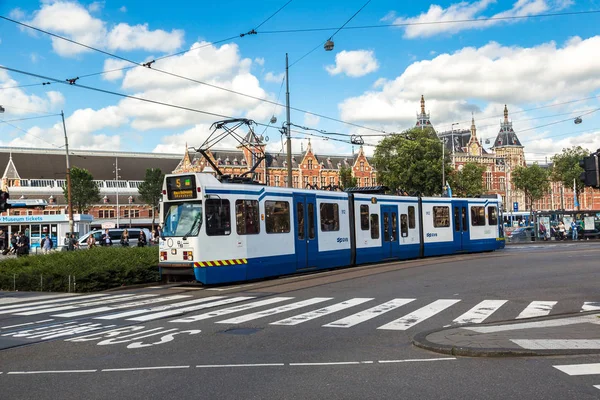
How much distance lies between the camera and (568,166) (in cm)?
9619

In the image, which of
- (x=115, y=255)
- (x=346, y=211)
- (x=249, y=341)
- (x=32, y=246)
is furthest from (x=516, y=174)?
(x=249, y=341)

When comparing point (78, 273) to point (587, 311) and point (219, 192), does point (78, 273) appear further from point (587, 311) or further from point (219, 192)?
point (587, 311)

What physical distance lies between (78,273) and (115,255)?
6.06 ft

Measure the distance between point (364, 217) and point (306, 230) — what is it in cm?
428

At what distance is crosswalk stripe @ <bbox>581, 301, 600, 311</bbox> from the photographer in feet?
41.2

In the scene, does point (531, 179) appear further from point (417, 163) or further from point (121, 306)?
point (121, 306)

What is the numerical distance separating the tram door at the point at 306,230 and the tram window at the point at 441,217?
960 centimetres

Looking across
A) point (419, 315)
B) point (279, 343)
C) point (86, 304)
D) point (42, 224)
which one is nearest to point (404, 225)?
point (86, 304)

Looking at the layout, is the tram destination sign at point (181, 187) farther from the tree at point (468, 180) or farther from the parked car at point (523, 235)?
the tree at point (468, 180)

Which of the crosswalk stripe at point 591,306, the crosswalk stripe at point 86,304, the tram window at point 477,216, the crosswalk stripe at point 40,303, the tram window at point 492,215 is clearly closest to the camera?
the crosswalk stripe at point 591,306

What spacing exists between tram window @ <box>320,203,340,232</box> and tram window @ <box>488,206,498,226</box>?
12.8m

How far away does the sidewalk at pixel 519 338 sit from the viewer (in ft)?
27.2

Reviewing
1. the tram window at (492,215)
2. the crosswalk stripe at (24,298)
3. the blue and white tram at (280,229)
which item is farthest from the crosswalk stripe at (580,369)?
the tram window at (492,215)

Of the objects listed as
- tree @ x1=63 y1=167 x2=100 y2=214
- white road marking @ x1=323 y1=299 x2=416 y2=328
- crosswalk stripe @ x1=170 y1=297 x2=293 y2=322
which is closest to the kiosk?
tree @ x1=63 y1=167 x2=100 y2=214
